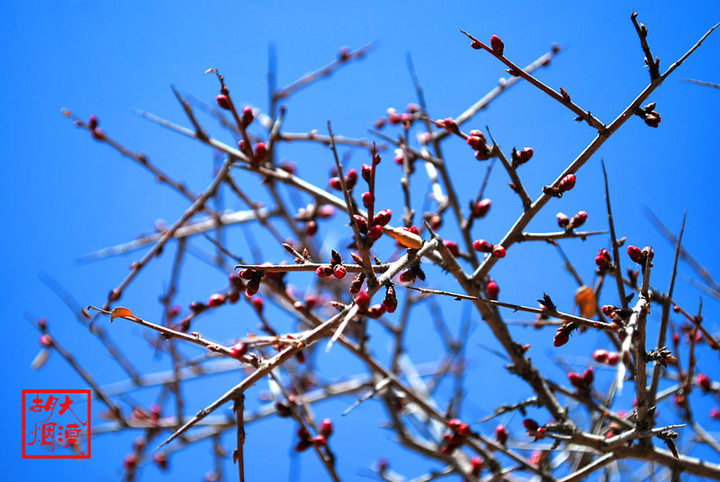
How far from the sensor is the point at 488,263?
2.28 meters

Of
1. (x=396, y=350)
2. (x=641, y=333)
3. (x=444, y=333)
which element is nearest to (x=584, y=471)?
(x=641, y=333)

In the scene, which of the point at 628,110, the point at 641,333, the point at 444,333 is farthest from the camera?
the point at 444,333

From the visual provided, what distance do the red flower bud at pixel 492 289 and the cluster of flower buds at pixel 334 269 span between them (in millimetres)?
1287

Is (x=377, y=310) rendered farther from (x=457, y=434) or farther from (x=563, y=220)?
(x=457, y=434)

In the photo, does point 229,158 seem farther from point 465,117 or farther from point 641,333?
point 641,333

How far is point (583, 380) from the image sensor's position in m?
2.83

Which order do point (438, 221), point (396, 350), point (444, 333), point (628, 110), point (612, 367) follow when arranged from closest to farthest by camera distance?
point (628, 110), point (612, 367), point (438, 221), point (396, 350), point (444, 333)

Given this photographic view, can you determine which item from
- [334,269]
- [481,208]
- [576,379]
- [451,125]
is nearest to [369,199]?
[334,269]

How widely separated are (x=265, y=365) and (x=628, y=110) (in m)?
1.41

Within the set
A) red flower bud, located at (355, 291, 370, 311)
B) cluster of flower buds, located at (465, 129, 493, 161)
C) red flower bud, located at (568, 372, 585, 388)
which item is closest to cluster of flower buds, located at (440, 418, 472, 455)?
red flower bud, located at (568, 372, 585, 388)

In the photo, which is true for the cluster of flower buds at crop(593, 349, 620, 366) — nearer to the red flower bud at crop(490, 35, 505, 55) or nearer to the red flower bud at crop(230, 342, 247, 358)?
the red flower bud at crop(490, 35, 505, 55)

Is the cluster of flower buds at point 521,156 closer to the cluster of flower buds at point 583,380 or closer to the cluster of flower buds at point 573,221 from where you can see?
the cluster of flower buds at point 573,221

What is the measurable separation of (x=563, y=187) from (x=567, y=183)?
0.02 meters

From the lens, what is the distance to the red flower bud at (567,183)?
2.00 m
